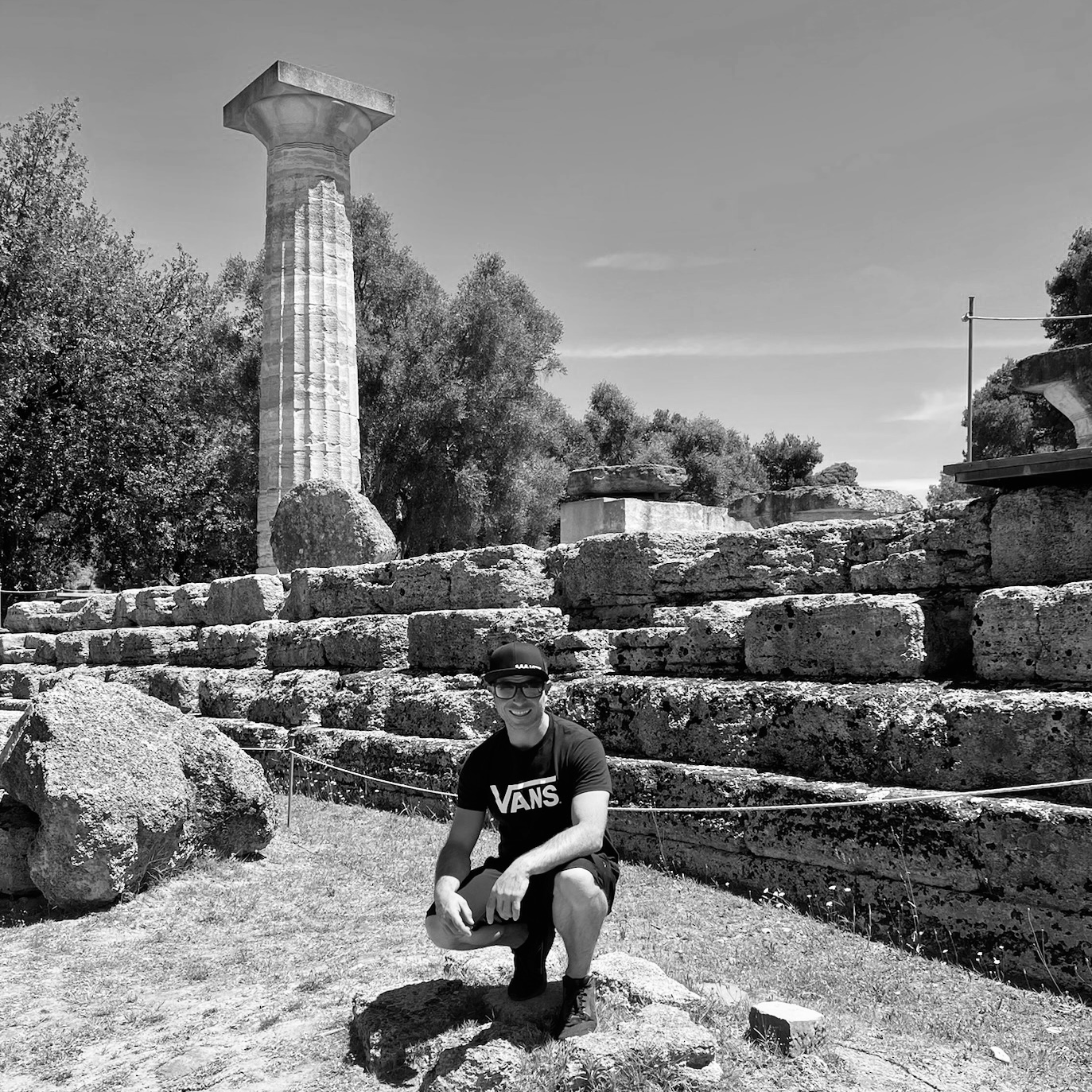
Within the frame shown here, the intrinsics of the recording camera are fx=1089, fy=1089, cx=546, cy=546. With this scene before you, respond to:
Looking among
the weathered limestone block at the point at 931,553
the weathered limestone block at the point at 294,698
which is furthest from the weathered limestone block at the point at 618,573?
the weathered limestone block at the point at 294,698

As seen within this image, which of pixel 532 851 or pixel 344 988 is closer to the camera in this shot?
pixel 532 851

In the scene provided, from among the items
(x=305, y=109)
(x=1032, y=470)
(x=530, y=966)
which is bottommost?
(x=530, y=966)

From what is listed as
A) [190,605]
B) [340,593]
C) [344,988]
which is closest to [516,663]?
[344,988]

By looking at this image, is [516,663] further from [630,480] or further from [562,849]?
[630,480]

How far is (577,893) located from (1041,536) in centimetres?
319

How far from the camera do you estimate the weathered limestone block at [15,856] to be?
5484 mm

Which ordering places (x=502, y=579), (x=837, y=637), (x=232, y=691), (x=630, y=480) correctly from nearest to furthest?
(x=837, y=637) → (x=502, y=579) → (x=232, y=691) → (x=630, y=480)

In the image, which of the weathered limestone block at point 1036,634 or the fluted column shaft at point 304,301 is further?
the fluted column shaft at point 304,301

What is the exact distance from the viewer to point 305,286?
50.3ft

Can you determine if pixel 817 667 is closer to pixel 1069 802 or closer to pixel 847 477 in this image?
pixel 1069 802

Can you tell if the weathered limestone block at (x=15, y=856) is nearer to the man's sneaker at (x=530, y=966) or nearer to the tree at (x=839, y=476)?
the man's sneaker at (x=530, y=966)

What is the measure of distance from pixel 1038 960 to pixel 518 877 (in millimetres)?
2201

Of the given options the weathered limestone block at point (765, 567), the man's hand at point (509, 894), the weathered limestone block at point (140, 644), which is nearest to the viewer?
the man's hand at point (509, 894)

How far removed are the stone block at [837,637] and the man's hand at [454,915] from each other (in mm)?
2778
